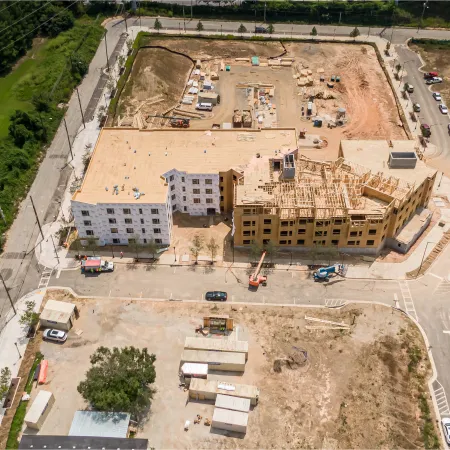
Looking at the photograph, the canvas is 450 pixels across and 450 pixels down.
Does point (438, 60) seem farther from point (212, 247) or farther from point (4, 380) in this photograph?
point (4, 380)

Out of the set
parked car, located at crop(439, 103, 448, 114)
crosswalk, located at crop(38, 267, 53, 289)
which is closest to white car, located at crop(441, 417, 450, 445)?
crosswalk, located at crop(38, 267, 53, 289)

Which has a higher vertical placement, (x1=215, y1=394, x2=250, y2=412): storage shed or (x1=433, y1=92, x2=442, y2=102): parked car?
(x1=433, y1=92, x2=442, y2=102): parked car

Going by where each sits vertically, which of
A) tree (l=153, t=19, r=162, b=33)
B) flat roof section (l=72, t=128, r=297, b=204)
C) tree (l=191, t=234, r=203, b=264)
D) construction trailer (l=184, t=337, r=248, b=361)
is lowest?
construction trailer (l=184, t=337, r=248, b=361)

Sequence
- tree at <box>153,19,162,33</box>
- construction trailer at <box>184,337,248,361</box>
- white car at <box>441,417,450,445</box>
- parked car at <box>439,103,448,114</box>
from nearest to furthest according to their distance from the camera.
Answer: white car at <box>441,417,450,445</box> → construction trailer at <box>184,337,248,361</box> → parked car at <box>439,103,448,114</box> → tree at <box>153,19,162,33</box>

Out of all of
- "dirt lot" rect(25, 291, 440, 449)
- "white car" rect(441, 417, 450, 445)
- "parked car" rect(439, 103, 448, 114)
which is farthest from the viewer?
"parked car" rect(439, 103, 448, 114)

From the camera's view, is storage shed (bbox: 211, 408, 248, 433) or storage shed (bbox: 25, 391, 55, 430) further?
storage shed (bbox: 25, 391, 55, 430)

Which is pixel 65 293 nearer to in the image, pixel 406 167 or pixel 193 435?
pixel 193 435

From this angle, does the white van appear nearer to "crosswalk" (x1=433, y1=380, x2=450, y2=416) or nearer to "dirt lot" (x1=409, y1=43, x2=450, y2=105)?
"dirt lot" (x1=409, y1=43, x2=450, y2=105)

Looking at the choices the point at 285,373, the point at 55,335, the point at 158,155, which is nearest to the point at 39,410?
the point at 55,335
